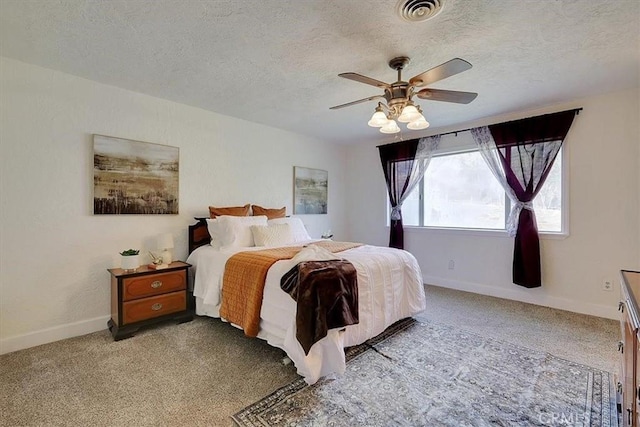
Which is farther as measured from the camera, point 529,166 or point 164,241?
point 529,166

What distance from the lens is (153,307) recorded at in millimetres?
2865

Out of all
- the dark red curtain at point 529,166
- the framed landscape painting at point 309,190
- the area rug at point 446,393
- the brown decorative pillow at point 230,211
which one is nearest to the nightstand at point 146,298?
the brown decorative pillow at point 230,211

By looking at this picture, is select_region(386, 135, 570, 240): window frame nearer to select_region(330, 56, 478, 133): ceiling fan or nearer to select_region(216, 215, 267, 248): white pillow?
select_region(330, 56, 478, 133): ceiling fan

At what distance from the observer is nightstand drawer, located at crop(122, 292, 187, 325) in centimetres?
271

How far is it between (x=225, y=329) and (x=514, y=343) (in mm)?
2682

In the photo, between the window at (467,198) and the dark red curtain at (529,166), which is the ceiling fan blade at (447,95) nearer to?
the dark red curtain at (529,166)

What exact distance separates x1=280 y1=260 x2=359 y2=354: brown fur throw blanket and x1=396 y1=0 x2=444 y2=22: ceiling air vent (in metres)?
1.75

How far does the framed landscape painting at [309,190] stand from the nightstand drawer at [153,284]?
2.19m

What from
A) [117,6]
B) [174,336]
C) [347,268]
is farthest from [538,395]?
[117,6]

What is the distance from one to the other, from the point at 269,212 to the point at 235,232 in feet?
3.03

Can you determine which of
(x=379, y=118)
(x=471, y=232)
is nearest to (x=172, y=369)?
(x=379, y=118)

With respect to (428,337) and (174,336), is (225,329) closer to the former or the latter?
→ (174,336)

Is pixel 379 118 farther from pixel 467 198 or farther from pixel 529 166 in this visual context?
pixel 467 198

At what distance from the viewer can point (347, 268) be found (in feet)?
7.44
